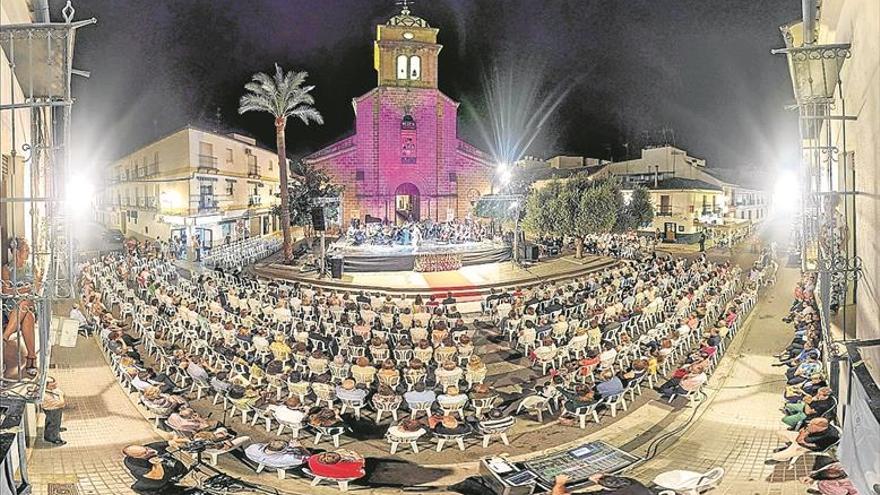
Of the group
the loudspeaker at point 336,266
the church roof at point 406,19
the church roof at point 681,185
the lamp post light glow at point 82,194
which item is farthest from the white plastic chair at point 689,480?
the lamp post light glow at point 82,194

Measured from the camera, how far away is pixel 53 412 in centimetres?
658

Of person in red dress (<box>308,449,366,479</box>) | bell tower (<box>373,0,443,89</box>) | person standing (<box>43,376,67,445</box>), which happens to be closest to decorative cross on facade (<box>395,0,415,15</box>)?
bell tower (<box>373,0,443,89</box>)

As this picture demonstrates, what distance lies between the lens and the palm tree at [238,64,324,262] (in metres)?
7.80

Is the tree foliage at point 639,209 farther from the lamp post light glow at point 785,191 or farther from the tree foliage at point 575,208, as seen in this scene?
the lamp post light glow at point 785,191

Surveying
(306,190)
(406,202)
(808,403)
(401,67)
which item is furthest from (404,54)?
(808,403)

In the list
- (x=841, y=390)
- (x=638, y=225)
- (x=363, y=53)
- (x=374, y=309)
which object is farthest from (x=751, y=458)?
(x=363, y=53)

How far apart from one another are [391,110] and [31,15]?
3.76 m

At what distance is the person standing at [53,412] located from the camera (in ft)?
21.1

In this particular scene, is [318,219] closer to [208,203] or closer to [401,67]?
[208,203]

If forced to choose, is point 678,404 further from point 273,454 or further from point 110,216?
point 110,216

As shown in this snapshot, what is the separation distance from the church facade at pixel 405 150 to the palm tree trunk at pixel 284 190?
0.38 metres

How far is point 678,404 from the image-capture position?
7.55 m

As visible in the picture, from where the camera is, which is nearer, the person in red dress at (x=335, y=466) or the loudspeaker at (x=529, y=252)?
the person in red dress at (x=335, y=466)

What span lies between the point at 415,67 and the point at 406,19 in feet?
2.26
